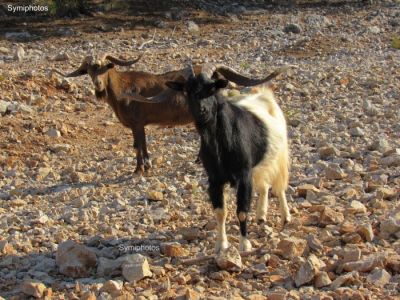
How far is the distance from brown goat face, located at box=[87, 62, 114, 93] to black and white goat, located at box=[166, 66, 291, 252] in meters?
3.86

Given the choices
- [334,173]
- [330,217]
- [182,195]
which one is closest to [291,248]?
[330,217]

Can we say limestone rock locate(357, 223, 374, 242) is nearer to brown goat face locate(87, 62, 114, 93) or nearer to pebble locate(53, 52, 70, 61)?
brown goat face locate(87, 62, 114, 93)

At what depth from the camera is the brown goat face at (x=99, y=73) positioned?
1112cm

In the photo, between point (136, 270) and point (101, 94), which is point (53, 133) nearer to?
point (101, 94)

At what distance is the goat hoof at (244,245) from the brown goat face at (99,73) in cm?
479

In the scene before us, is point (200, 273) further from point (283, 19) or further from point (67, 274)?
point (283, 19)

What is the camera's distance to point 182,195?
357 inches

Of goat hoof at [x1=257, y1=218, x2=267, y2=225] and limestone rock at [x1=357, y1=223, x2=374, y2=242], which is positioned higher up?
limestone rock at [x1=357, y1=223, x2=374, y2=242]

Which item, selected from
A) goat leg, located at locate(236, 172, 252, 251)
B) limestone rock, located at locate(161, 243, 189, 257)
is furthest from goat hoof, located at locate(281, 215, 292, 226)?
limestone rock, located at locate(161, 243, 189, 257)

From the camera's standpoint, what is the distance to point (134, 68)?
1798cm

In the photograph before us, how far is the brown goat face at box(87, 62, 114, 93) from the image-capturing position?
11.1 meters

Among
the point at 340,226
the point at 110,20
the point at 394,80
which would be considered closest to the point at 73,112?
the point at 394,80

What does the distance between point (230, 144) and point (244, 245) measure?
100 centimetres

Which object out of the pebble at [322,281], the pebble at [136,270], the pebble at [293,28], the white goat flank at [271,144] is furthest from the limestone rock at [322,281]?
the pebble at [293,28]
